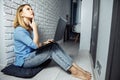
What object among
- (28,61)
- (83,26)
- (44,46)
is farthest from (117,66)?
(83,26)

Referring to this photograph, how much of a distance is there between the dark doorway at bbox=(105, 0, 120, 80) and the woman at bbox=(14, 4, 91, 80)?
2.06ft

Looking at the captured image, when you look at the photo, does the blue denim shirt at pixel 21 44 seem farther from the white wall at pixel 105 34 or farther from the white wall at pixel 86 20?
the white wall at pixel 86 20

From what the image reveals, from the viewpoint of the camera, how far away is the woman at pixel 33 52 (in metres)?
1.69

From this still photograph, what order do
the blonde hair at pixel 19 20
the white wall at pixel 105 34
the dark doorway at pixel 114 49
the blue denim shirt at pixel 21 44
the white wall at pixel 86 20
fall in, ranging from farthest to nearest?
1. the white wall at pixel 86 20
2. the blonde hair at pixel 19 20
3. the blue denim shirt at pixel 21 44
4. the white wall at pixel 105 34
5. the dark doorway at pixel 114 49

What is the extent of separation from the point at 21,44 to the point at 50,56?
1.39ft

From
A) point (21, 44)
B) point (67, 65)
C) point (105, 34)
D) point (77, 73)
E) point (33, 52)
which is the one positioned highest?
point (105, 34)

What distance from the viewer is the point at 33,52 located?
1798mm

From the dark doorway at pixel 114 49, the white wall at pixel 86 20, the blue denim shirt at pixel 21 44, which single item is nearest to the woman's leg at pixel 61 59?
the blue denim shirt at pixel 21 44

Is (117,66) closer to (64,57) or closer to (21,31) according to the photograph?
(64,57)

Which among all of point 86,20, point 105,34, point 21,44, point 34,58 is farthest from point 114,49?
point 86,20

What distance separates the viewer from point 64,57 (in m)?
1.73

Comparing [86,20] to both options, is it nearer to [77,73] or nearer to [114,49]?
[77,73]

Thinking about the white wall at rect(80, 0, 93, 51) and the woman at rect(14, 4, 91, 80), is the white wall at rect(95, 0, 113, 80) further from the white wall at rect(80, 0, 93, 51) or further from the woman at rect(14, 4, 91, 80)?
the white wall at rect(80, 0, 93, 51)

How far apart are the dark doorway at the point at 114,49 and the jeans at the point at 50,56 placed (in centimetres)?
71
